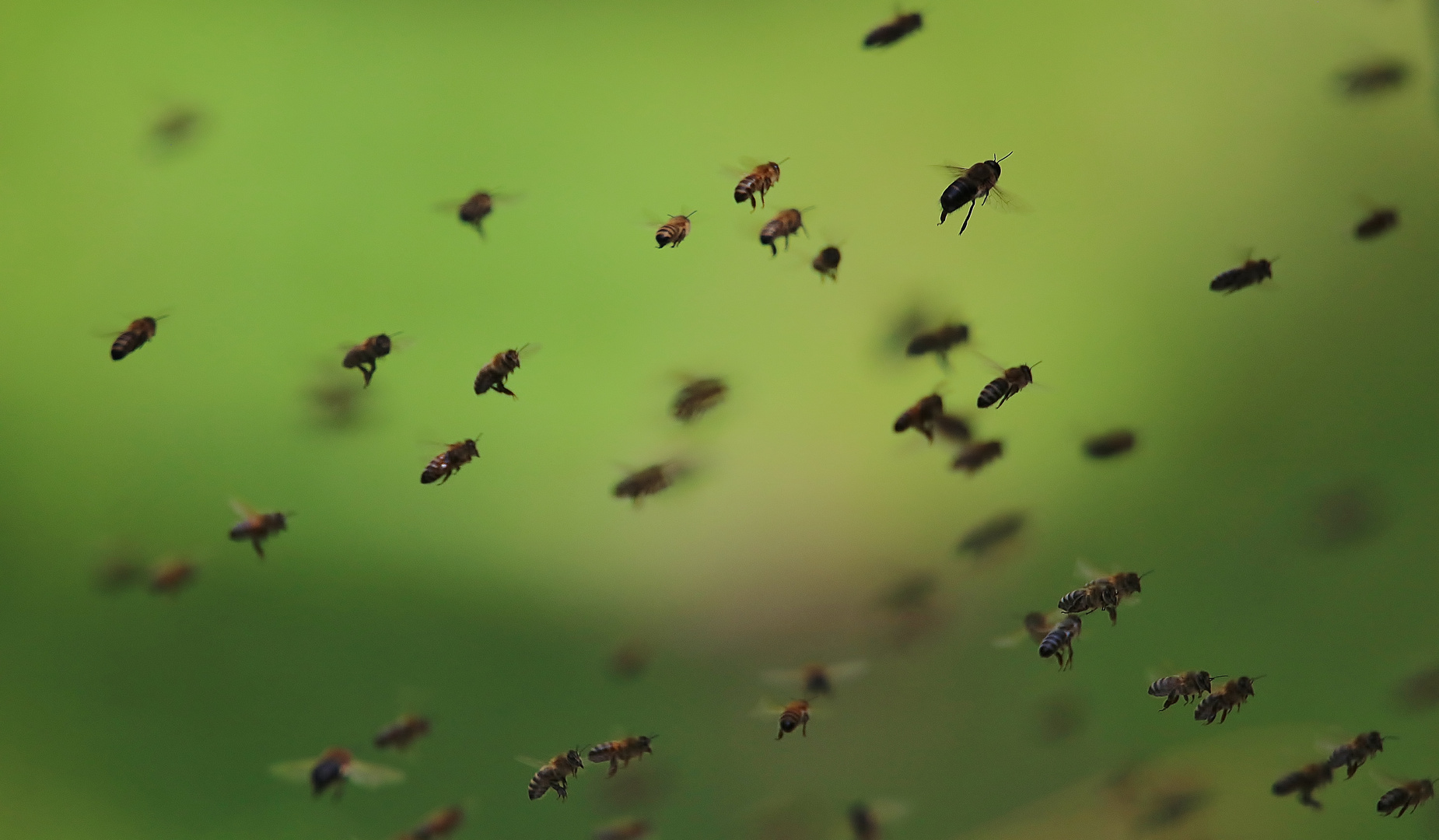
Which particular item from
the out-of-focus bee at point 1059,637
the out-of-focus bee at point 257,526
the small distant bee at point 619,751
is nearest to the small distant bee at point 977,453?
the out-of-focus bee at point 1059,637

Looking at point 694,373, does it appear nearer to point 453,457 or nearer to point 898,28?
point 453,457

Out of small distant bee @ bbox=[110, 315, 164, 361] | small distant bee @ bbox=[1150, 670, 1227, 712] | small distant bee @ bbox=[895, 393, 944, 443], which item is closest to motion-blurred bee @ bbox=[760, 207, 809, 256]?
small distant bee @ bbox=[895, 393, 944, 443]

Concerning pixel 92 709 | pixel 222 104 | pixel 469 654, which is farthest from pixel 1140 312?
pixel 92 709

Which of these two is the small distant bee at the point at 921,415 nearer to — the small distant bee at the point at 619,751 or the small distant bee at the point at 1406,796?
the small distant bee at the point at 619,751

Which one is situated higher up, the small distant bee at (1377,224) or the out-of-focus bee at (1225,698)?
the small distant bee at (1377,224)

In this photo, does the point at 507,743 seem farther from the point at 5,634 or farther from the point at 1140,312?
the point at 1140,312
